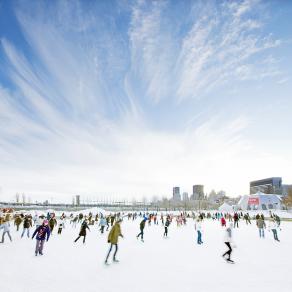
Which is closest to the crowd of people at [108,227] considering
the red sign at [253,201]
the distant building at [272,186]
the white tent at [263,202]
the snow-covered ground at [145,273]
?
the snow-covered ground at [145,273]

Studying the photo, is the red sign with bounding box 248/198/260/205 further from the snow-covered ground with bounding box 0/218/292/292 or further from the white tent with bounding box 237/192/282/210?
the snow-covered ground with bounding box 0/218/292/292

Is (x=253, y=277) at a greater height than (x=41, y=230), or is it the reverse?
(x=41, y=230)

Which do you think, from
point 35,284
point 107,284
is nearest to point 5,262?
point 35,284

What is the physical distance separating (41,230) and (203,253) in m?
7.68

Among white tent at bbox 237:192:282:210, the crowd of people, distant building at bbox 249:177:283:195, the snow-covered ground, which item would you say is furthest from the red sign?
the snow-covered ground

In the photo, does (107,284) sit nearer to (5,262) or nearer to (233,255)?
(5,262)

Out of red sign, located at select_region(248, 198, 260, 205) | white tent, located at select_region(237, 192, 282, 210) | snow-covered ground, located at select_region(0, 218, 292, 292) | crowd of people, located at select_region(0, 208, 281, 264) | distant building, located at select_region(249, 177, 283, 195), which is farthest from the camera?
distant building, located at select_region(249, 177, 283, 195)

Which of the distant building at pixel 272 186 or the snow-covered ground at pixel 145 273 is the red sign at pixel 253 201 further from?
the snow-covered ground at pixel 145 273

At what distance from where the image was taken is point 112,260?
11.0 metres

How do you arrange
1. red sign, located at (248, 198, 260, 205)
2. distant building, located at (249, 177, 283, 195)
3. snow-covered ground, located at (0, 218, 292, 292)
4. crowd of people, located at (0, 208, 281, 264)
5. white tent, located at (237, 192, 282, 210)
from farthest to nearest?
distant building, located at (249, 177, 283, 195), red sign, located at (248, 198, 260, 205), white tent, located at (237, 192, 282, 210), crowd of people, located at (0, 208, 281, 264), snow-covered ground, located at (0, 218, 292, 292)

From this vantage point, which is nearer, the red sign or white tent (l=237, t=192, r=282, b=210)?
white tent (l=237, t=192, r=282, b=210)

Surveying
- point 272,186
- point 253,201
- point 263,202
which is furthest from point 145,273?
point 272,186

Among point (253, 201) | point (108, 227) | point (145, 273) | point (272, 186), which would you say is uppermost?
point (272, 186)

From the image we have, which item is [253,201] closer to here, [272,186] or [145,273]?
[272,186]
